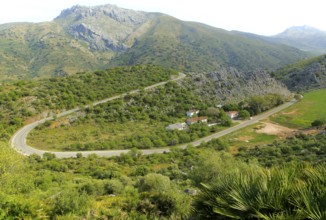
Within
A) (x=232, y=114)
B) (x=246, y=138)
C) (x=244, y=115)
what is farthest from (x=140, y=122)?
(x=244, y=115)

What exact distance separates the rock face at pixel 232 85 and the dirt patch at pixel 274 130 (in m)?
25.9

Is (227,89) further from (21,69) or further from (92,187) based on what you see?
(21,69)

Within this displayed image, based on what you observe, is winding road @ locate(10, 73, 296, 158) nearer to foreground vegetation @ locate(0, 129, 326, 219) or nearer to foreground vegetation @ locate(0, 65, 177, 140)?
foreground vegetation @ locate(0, 65, 177, 140)

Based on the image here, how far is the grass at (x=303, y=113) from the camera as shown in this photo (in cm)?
6320

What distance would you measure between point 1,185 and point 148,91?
216 ft

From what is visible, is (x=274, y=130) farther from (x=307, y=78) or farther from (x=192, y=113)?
(x=307, y=78)

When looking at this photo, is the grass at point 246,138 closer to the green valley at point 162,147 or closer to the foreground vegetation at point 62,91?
the green valley at point 162,147

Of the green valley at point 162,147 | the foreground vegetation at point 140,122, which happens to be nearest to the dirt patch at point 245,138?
the green valley at point 162,147

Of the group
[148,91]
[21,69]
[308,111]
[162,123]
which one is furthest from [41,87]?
[21,69]

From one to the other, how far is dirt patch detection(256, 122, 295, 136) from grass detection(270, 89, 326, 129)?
9.41ft

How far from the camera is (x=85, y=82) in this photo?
83.0 metres

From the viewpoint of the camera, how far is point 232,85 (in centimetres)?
9625

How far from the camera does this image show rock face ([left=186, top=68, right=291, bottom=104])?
90.0 m

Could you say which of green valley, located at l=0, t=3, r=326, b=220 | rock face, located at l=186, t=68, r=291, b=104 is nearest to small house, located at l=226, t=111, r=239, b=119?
green valley, located at l=0, t=3, r=326, b=220
